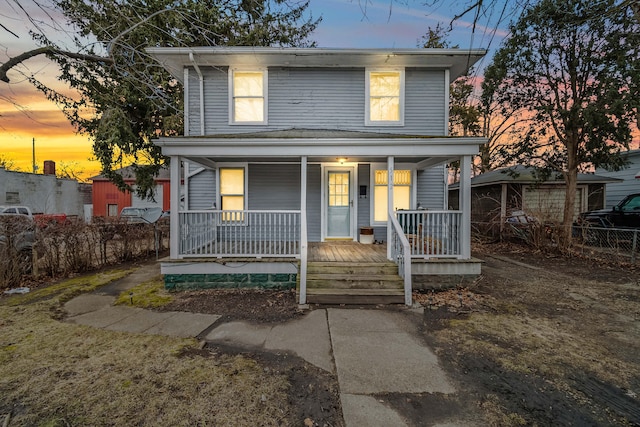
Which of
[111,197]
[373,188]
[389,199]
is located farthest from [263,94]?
[111,197]

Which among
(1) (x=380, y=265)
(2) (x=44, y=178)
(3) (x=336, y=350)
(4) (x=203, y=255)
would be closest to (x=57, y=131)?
(4) (x=203, y=255)

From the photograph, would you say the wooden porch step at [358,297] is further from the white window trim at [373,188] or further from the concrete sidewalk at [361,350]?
the white window trim at [373,188]

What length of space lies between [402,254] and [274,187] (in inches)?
170

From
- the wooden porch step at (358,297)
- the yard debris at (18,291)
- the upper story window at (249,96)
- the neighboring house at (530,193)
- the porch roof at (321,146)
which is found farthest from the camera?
the neighboring house at (530,193)

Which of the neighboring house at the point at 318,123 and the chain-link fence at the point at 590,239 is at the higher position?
the neighboring house at the point at 318,123

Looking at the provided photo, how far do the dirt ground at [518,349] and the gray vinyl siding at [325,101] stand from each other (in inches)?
188

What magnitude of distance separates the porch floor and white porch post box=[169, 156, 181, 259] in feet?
9.25

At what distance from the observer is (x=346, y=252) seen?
277 inches

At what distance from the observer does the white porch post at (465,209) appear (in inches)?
242

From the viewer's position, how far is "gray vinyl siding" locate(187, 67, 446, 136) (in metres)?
8.59

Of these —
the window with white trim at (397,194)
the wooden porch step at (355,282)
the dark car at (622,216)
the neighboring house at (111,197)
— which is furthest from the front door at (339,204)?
the neighboring house at (111,197)

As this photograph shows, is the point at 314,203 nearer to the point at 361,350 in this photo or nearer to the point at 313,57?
the point at 313,57

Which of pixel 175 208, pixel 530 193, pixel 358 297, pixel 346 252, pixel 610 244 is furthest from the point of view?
pixel 530 193

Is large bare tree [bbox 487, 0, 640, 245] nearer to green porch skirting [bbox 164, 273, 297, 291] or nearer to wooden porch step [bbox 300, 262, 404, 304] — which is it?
wooden porch step [bbox 300, 262, 404, 304]
